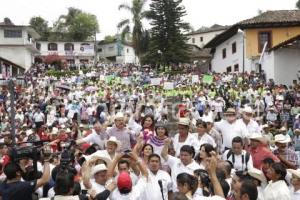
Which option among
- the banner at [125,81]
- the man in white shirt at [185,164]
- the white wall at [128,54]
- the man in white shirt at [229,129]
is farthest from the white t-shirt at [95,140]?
the white wall at [128,54]

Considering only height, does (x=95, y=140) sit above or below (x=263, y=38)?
below

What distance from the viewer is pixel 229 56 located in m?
42.9

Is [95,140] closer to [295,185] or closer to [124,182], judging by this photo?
[124,182]

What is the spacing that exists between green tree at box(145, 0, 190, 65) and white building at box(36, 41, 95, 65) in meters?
29.7

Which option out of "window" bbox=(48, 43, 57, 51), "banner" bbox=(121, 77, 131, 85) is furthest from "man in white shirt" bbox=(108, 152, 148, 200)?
"window" bbox=(48, 43, 57, 51)


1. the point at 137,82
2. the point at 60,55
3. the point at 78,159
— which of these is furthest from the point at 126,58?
the point at 78,159

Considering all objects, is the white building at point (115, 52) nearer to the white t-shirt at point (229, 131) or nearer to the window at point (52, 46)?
the window at point (52, 46)

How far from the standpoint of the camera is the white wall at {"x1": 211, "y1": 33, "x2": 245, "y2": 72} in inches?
1574

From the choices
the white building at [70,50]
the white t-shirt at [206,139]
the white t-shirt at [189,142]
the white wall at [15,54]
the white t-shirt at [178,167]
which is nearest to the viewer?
the white t-shirt at [178,167]

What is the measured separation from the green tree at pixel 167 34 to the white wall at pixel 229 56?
115 inches

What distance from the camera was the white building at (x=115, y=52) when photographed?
8850 cm

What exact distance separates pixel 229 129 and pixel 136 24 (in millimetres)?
48789

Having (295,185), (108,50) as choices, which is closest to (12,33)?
(108,50)

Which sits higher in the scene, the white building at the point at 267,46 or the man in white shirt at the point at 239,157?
the white building at the point at 267,46
